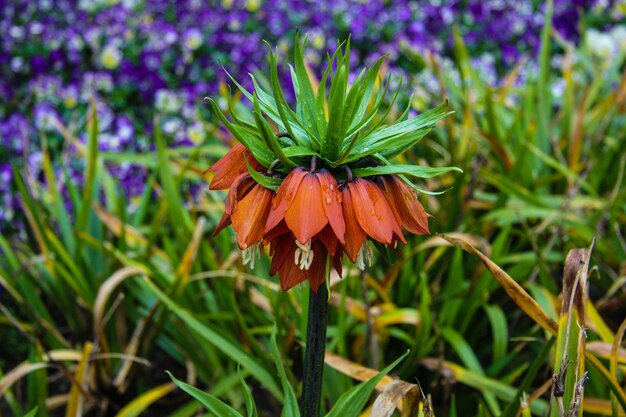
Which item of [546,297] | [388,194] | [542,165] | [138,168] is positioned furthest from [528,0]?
[388,194]

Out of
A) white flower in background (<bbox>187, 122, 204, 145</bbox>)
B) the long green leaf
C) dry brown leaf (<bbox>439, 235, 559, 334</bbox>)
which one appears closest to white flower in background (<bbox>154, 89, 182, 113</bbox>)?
white flower in background (<bbox>187, 122, 204, 145</bbox>)

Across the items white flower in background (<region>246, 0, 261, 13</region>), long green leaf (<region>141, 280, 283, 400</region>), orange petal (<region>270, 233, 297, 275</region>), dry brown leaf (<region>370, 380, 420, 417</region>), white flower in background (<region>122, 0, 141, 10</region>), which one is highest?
white flower in background (<region>122, 0, 141, 10</region>)

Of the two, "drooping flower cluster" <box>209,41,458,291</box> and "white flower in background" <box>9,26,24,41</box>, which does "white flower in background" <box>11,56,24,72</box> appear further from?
"drooping flower cluster" <box>209,41,458,291</box>

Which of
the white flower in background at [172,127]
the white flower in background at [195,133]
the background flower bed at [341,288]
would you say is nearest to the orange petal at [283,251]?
the background flower bed at [341,288]

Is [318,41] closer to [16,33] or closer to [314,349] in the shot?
[16,33]

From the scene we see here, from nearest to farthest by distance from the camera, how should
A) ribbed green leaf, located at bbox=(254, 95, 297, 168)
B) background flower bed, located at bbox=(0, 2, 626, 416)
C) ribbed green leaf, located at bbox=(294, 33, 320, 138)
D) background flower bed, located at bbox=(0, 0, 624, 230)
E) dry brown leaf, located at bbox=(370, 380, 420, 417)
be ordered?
ribbed green leaf, located at bbox=(254, 95, 297, 168) → ribbed green leaf, located at bbox=(294, 33, 320, 138) → dry brown leaf, located at bbox=(370, 380, 420, 417) → background flower bed, located at bbox=(0, 2, 626, 416) → background flower bed, located at bbox=(0, 0, 624, 230)

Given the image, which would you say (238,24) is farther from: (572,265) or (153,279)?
(572,265)
